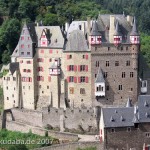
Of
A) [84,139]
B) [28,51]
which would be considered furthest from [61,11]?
[84,139]

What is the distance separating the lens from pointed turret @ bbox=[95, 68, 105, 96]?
76.7 meters

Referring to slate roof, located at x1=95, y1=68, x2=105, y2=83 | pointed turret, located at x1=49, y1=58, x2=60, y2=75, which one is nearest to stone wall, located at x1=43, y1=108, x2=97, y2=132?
slate roof, located at x1=95, y1=68, x2=105, y2=83

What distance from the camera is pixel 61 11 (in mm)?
114250

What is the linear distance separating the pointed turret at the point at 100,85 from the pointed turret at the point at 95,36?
10.0ft

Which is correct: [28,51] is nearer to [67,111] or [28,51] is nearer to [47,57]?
[47,57]

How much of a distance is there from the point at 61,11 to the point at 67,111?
4014 centimetres

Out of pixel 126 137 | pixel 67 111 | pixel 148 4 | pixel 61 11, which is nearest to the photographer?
pixel 126 137

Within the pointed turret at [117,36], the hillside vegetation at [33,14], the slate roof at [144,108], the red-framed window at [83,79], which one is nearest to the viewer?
the slate roof at [144,108]

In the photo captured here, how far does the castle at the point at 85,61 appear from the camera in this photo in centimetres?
→ 7694

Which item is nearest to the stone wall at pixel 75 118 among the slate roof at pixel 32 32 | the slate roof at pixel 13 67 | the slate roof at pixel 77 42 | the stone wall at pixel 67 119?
the stone wall at pixel 67 119

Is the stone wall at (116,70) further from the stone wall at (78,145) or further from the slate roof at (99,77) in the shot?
the stone wall at (78,145)

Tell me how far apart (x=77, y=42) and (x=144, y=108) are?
10.6 m

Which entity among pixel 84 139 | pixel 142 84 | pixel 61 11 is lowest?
pixel 84 139

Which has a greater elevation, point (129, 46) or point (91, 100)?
point (129, 46)
